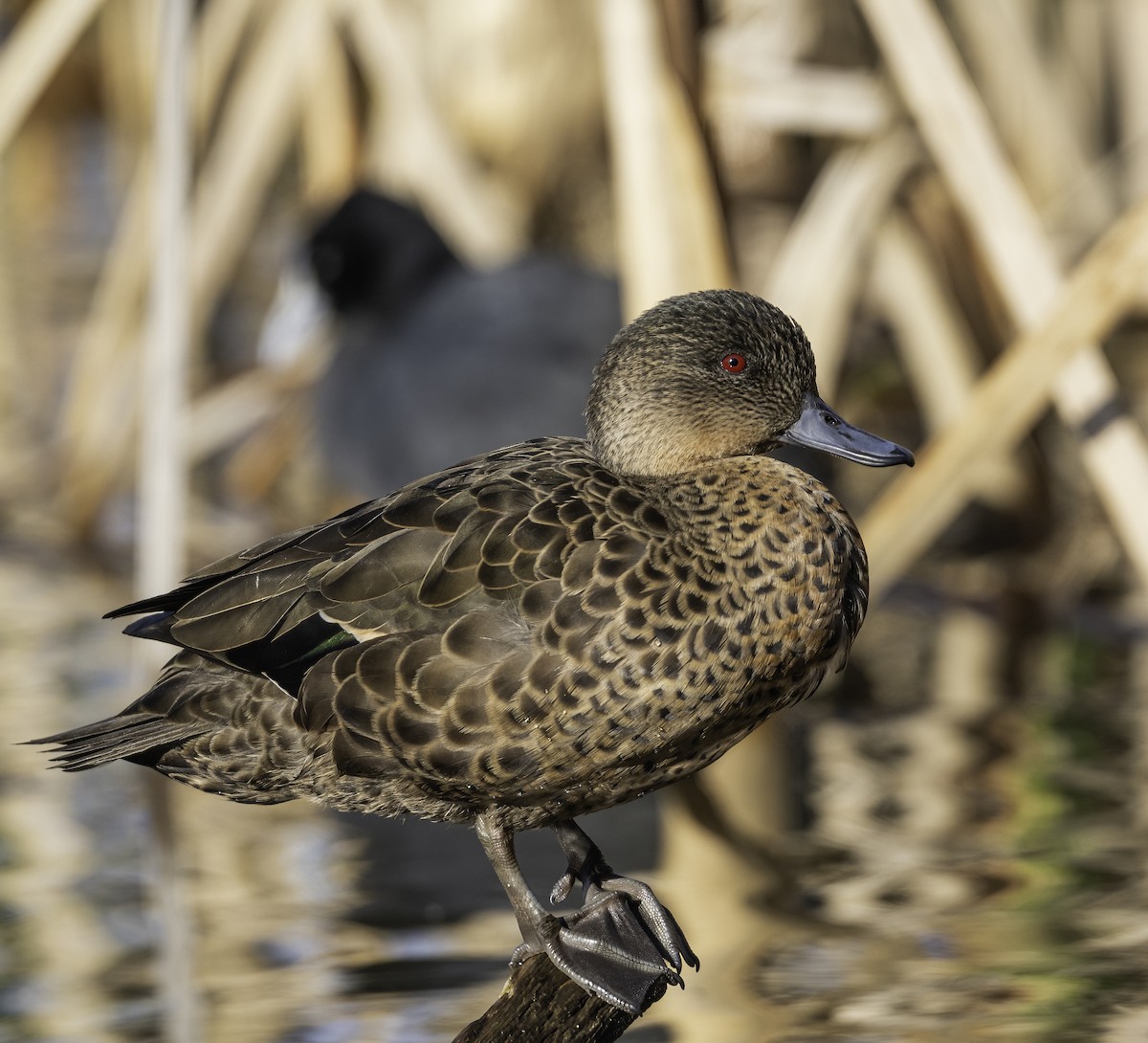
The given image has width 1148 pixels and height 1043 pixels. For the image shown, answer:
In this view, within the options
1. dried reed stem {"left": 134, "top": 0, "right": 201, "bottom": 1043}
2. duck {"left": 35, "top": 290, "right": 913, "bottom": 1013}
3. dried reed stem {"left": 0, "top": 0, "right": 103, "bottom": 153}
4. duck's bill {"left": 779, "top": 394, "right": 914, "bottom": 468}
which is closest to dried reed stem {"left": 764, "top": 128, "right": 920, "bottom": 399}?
dried reed stem {"left": 134, "top": 0, "right": 201, "bottom": 1043}

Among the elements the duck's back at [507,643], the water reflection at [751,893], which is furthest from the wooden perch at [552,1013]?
the water reflection at [751,893]

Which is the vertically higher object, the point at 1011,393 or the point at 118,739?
the point at 118,739

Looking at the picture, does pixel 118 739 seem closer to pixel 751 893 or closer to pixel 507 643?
pixel 507 643

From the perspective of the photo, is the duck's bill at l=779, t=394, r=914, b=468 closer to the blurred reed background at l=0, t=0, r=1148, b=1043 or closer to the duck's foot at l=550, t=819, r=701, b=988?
the duck's foot at l=550, t=819, r=701, b=988

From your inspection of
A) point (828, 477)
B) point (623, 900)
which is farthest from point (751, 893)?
point (623, 900)

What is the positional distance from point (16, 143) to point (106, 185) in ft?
5.05

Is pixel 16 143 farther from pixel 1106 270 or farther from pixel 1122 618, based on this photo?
pixel 1106 270

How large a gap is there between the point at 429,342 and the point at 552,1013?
164 inches

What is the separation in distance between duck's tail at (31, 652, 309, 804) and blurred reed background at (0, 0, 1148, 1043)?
61.9 inches

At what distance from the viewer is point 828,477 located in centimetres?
600

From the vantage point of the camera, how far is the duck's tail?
8.86 ft

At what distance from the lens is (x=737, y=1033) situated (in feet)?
13.4

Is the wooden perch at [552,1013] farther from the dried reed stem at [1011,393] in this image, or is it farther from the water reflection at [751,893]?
the dried reed stem at [1011,393]

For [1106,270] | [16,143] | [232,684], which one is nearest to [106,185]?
[16,143]
